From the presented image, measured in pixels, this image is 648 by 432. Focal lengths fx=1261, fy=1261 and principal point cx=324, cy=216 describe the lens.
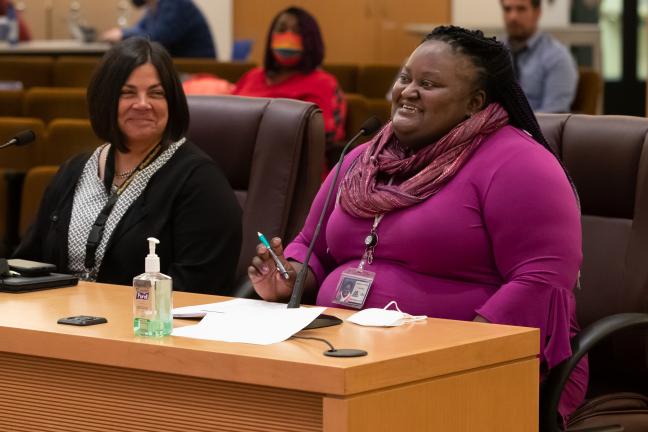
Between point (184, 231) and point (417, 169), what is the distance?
0.75 metres

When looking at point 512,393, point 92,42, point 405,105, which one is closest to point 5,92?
A: point 92,42

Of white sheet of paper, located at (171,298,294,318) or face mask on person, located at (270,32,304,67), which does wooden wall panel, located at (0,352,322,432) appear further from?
face mask on person, located at (270,32,304,67)

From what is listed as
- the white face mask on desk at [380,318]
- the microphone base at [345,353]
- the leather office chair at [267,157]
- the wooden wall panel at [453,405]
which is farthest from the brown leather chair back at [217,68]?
the microphone base at [345,353]

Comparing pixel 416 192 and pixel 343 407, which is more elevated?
pixel 416 192

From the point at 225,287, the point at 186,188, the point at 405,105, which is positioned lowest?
the point at 225,287

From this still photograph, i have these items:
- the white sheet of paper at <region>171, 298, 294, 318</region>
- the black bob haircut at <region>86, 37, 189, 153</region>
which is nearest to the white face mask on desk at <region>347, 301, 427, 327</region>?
the white sheet of paper at <region>171, 298, 294, 318</region>

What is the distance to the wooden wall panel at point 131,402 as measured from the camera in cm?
195

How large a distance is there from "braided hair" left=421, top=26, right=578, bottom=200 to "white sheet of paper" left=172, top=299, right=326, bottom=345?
2.13ft

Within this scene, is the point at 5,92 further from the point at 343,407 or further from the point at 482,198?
the point at 343,407

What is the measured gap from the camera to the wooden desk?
1910mm

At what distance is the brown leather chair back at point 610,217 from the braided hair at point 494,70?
27 centimetres

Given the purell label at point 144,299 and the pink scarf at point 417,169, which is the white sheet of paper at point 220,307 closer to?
the purell label at point 144,299

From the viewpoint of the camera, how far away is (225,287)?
3.21 m

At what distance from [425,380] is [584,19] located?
9.27 metres
